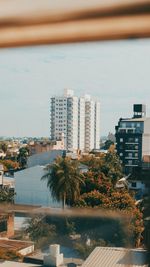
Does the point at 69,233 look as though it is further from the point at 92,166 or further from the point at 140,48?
the point at 140,48

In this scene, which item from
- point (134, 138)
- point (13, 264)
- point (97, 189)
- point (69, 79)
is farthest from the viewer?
point (13, 264)

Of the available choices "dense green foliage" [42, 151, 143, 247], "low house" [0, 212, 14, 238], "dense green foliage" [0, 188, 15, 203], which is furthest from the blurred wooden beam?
"low house" [0, 212, 14, 238]

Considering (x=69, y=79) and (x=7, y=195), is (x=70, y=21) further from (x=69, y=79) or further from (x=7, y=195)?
(x=7, y=195)

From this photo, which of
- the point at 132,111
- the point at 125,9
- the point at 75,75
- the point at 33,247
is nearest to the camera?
the point at 125,9

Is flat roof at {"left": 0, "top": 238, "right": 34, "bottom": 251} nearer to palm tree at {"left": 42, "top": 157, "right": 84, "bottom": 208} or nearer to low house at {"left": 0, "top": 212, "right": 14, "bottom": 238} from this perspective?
low house at {"left": 0, "top": 212, "right": 14, "bottom": 238}

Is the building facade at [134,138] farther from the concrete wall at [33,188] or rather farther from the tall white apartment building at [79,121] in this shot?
the concrete wall at [33,188]

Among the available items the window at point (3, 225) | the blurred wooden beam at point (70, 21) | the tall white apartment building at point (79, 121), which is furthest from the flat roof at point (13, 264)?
the blurred wooden beam at point (70, 21)

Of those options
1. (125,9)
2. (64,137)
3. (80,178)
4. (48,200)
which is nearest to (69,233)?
(48,200)

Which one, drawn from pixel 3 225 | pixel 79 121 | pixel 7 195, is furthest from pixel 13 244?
pixel 79 121
